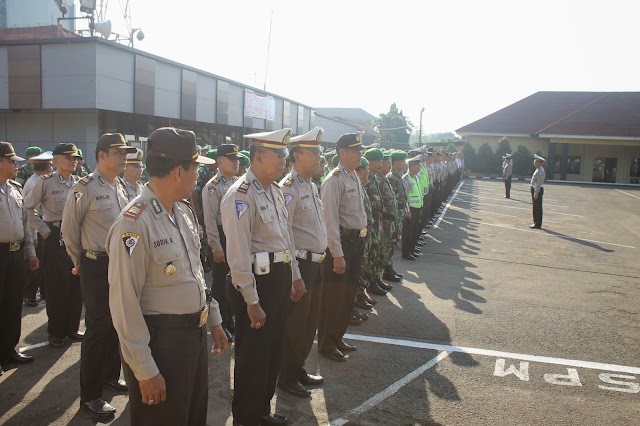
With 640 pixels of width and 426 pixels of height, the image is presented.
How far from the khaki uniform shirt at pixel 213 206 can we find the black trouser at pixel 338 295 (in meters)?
1.32

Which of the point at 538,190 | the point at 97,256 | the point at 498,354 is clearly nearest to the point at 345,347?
the point at 498,354

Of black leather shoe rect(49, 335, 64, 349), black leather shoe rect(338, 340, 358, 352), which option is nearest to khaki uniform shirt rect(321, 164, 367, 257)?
black leather shoe rect(338, 340, 358, 352)

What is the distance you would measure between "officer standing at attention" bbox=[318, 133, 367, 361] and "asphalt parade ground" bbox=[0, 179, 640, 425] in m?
0.28

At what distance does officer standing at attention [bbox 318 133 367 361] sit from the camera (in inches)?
206

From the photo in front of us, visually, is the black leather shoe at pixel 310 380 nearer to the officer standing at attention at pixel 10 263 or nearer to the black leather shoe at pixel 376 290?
the officer standing at attention at pixel 10 263

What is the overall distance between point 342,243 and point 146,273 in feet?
9.98

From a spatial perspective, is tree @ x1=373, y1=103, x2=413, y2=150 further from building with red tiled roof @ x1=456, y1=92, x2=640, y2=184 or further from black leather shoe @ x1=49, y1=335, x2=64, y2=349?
black leather shoe @ x1=49, y1=335, x2=64, y2=349

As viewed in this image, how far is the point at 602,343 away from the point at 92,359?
5.52 meters

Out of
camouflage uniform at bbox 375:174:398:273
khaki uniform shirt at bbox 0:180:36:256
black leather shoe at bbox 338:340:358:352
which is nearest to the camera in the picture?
khaki uniform shirt at bbox 0:180:36:256

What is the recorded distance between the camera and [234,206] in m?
3.52

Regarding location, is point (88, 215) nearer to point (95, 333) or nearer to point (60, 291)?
point (95, 333)

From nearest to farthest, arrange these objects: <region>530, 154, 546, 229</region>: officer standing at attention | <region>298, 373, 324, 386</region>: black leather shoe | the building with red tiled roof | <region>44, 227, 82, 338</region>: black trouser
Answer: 1. <region>298, 373, 324, 386</region>: black leather shoe
2. <region>44, 227, 82, 338</region>: black trouser
3. <region>530, 154, 546, 229</region>: officer standing at attention
4. the building with red tiled roof

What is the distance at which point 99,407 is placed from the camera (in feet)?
13.0

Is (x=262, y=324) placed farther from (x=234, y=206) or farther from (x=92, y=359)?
(x=92, y=359)
